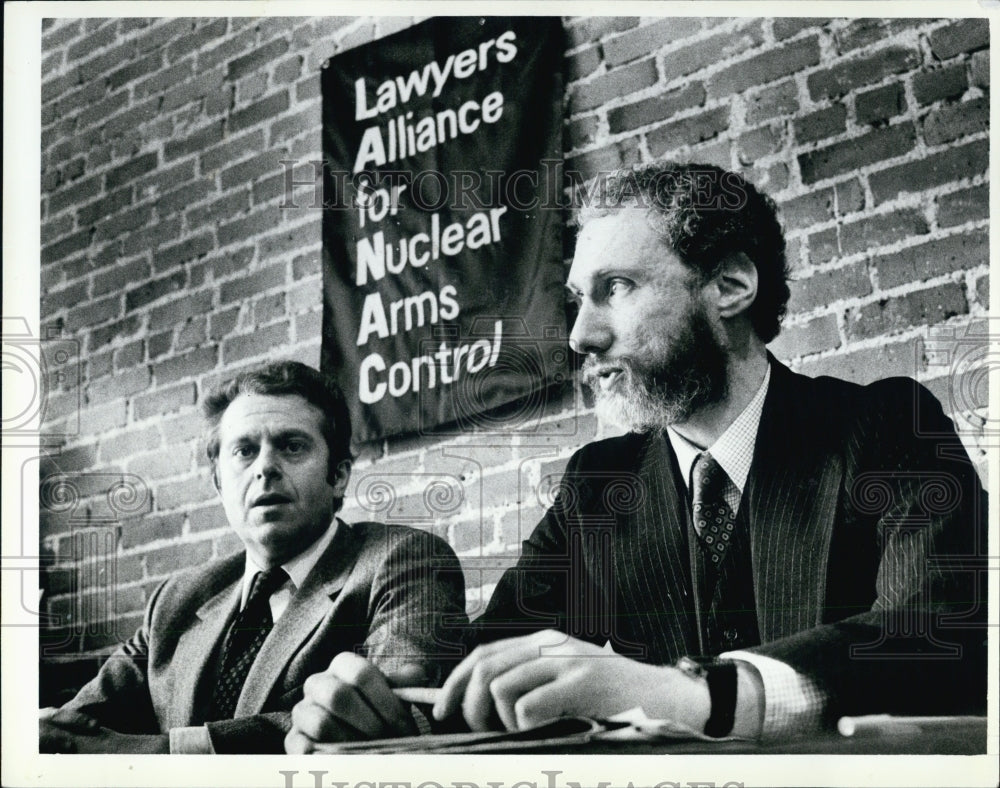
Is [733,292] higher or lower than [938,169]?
lower

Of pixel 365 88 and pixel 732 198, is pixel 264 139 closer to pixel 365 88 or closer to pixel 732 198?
pixel 365 88

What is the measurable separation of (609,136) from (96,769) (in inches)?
78.7

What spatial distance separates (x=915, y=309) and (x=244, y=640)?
70.3 inches

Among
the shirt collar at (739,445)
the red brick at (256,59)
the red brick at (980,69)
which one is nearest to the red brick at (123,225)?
the red brick at (256,59)

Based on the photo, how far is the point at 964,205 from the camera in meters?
3.20

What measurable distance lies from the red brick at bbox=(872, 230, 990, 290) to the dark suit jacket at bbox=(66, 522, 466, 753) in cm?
123

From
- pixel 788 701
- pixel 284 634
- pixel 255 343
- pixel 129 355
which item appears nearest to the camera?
pixel 788 701

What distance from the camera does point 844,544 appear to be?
10.2ft

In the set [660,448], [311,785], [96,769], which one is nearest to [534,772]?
[311,785]

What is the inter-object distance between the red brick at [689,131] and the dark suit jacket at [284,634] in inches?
43.8

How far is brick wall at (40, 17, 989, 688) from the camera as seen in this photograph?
3.21m

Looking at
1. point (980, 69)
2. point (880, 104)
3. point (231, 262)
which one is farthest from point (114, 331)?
point (980, 69)

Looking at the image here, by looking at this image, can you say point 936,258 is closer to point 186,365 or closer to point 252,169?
point 252,169

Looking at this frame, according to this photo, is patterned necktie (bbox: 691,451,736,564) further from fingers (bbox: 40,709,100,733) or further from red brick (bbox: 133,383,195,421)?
fingers (bbox: 40,709,100,733)
